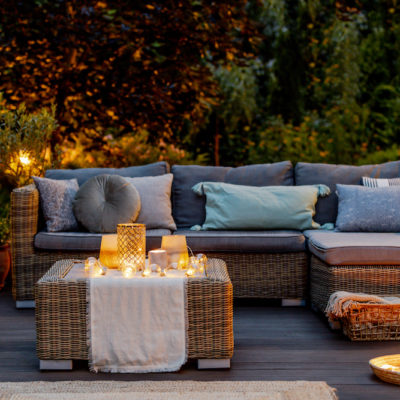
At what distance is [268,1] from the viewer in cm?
634

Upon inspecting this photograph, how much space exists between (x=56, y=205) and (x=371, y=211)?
1.95 m

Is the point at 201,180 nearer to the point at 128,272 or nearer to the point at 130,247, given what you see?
the point at 130,247

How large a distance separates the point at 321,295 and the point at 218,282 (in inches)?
38.0

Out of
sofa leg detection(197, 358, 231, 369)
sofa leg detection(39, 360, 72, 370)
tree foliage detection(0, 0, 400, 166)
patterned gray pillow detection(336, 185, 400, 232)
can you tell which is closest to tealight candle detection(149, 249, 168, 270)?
sofa leg detection(197, 358, 231, 369)

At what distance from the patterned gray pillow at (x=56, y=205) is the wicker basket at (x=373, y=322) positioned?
1782 millimetres

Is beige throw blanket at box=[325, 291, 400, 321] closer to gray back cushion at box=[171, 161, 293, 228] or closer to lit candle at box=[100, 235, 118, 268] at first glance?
lit candle at box=[100, 235, 118, 268]

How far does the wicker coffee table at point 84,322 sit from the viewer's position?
2.22 meters

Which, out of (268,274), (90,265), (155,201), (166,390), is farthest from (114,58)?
(166,390)

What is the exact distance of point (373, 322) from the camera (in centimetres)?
256

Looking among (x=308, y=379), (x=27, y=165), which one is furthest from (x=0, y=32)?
A: (x=308, y=379)

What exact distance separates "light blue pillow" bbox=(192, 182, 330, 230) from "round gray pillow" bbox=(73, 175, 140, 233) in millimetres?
485

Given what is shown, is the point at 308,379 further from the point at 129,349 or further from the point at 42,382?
the point at 42,382

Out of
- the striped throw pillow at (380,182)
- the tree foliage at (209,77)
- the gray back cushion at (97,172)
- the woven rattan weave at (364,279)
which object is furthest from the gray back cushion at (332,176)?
the tree foliage at (209,77)

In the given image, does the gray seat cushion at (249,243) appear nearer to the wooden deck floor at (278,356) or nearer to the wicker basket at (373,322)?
the wooden deck floor at (278,356)
